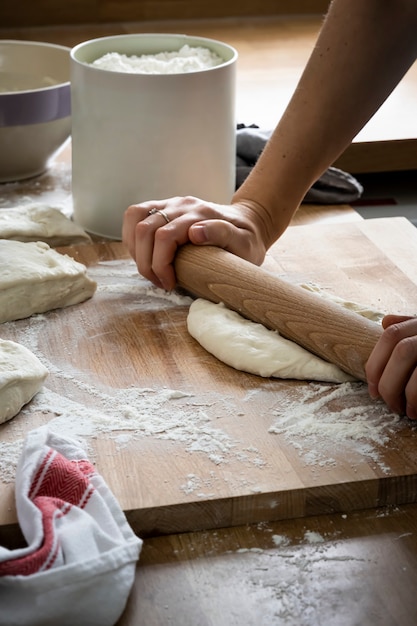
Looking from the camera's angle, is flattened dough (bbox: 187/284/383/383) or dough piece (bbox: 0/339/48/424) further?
flattened dough (bbox: 187/284/383/383)

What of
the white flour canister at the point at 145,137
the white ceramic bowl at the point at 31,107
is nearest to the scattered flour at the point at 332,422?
the white flour canister at the point at 145,137

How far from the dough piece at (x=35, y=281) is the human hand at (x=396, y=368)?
1.61 ft

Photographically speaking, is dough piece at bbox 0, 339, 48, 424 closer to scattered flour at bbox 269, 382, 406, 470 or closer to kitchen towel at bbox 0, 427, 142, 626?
kitchen towel at bbox 0, 427, 142, 626

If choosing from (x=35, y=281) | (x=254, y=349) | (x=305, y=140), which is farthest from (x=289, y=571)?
(x=305, y=140)

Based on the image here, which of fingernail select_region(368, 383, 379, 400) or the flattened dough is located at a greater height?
fingernail select_region(368, 383, 379, 400)

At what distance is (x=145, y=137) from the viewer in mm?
1518

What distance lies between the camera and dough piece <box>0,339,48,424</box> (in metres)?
1.06

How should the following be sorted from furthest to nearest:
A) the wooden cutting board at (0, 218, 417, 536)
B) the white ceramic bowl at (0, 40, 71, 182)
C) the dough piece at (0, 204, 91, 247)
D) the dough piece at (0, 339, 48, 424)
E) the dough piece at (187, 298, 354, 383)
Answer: the white ceramic bowl at (0, 40, 71, 182)
the dough piece at (0, 204, 91, 247)
the dough piece at (187, 298, 354, 383)
the dough piece at (0, 339, 48, 424)
the wooden cutting board at (0, 218, 417, 536)

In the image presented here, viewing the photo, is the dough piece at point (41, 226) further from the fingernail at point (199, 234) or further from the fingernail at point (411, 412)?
the fingernail at point (411, 412)

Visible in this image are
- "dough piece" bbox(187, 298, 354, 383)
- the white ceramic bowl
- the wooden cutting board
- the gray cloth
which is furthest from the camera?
the gray cloth

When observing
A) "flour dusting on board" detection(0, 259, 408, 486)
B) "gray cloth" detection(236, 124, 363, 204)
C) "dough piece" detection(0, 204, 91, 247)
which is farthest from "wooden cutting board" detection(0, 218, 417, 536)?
"gray cloth" detection(236, 124, 363, 204)

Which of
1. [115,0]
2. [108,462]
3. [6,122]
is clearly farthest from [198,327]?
[115,0]

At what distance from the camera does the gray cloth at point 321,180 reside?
1.77m

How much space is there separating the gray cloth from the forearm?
27cm
